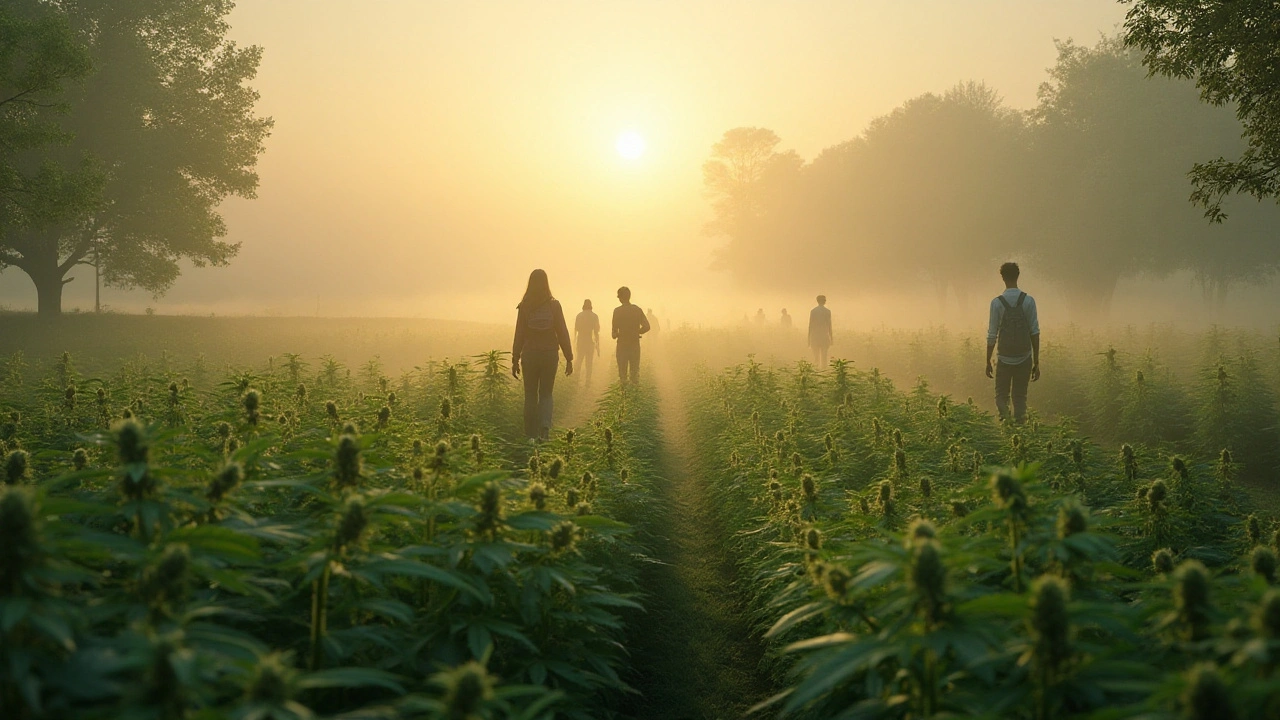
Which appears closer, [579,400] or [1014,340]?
[1014,340]

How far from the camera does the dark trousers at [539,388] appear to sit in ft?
37.4

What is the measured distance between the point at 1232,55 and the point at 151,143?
37.8 metres

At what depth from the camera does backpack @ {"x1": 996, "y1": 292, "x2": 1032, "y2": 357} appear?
11.2 m

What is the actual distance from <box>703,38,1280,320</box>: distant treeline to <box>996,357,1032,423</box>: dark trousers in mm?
28391

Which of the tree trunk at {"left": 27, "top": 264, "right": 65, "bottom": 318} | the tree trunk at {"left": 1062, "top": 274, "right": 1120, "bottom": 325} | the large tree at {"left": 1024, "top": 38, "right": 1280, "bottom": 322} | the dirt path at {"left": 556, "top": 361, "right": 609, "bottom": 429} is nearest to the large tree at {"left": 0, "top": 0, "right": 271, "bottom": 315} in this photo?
the tree trunk at {"left": 27, "top": 264, "right": 65, "bottom": 318}

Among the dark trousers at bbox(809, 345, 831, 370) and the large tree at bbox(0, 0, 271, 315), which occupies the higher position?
the large tree at bbox(0, 0, 271, 315)

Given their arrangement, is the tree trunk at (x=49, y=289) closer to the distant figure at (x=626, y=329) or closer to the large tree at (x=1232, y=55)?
the distant figure at (x=626, y=329)

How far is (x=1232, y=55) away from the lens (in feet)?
38.2

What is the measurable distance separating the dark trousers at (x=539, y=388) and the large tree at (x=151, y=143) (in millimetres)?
29172

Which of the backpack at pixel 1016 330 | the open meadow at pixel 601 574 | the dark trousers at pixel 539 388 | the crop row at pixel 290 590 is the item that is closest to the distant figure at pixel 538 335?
the dark trousers at pixel 539 388

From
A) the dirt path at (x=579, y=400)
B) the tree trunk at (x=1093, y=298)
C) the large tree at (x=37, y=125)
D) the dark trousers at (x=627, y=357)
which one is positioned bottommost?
the dirt path at (x=579, y=400)

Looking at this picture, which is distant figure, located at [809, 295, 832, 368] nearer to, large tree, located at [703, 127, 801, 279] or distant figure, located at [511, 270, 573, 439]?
distant figure, located at [511, 270, 573, 439]

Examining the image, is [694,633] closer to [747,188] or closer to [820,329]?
[820,329]

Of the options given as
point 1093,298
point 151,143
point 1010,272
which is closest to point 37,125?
point 151,143
